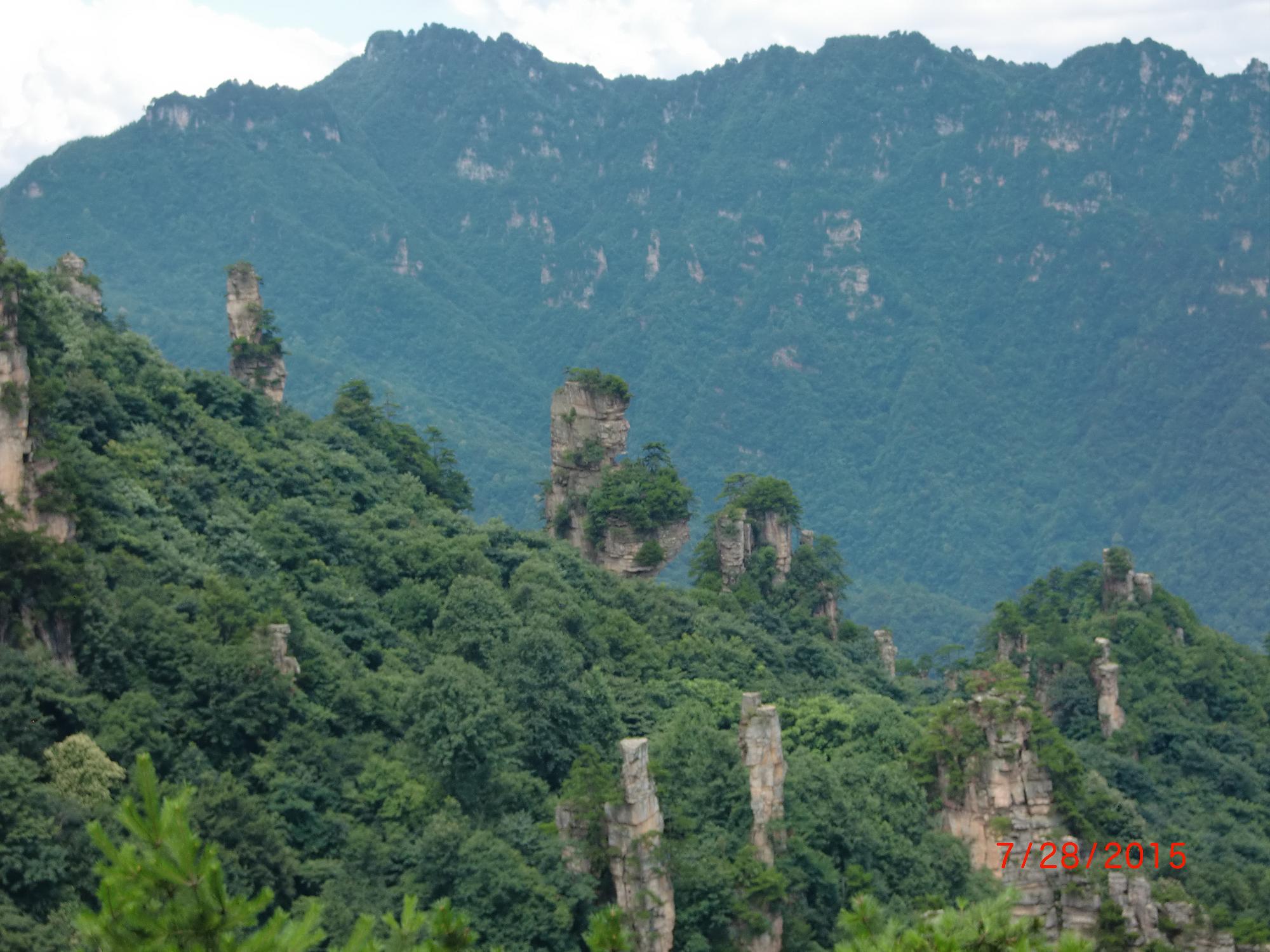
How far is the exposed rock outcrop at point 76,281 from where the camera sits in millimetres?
41125

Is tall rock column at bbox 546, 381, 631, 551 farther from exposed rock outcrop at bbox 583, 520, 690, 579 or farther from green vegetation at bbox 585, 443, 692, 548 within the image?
exposed rock outcrop at bbox 583, 520, 690, 579

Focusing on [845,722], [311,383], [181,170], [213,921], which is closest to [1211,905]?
[845,722]

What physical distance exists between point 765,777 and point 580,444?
2097cm

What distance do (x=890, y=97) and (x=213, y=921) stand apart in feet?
613

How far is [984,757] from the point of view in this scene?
31812mm

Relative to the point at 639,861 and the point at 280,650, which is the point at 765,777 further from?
the point at 280,650

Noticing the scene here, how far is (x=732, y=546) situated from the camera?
46.7 meters

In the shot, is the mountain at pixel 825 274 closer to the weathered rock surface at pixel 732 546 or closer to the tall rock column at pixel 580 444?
the tall rock column at pixel 580 444

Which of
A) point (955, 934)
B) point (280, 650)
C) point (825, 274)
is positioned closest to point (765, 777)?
point (280, 650)

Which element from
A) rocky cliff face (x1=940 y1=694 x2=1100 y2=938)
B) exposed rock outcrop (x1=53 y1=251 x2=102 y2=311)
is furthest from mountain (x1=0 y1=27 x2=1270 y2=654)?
rocky cliff face (x1=940 y1=694 x2=1100 y2=938)

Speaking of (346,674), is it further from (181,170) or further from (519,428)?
(181,170)

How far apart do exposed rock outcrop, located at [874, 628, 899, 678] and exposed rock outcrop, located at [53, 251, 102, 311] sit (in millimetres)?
23466
